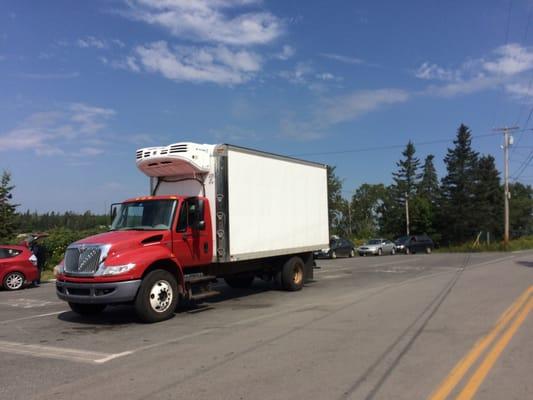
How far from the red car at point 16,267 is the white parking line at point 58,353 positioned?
909 centimetres

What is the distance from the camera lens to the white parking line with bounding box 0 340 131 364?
6.67 m

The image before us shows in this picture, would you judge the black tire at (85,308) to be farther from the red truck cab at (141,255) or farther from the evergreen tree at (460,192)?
the evergreen tree at (460,192)

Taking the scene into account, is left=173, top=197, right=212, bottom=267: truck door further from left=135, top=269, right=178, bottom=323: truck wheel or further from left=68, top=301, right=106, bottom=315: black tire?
left=68, top=301, right=106, bottom=315: black tire

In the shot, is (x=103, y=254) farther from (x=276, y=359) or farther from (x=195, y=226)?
(x=276, y=359)

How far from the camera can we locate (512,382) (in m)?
5.25

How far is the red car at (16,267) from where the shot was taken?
624 inches

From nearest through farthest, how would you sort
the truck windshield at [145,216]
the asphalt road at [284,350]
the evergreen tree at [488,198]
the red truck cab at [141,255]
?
1. the asphalt road at [284,350]
2. the red truck cab at [141,255]
3. the truck windshield at [145,216]
4. the evergreen tree at [488,198]

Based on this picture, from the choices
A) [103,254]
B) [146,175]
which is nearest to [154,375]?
[103,254]

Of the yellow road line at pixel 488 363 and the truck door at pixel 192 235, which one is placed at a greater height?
the truck door at pixel 192 235

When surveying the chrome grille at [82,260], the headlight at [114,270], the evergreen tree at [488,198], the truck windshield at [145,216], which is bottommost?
the headlight at [114,270]

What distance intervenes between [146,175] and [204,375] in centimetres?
732

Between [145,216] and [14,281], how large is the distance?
8.14 metres

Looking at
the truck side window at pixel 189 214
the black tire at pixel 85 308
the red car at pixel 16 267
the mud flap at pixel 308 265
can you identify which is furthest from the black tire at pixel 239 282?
the red car at pixel 16 267

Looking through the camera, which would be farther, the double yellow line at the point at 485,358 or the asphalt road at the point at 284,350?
the asphalt road at the point at 284,350
